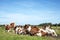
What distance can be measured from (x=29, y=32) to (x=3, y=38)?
7350 mm

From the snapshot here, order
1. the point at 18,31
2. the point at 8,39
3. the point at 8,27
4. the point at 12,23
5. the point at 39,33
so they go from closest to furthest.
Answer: the point at 8,39 < the point at 39,33 < the point at 18,31 < the point at 8,27 < the point at 12,23

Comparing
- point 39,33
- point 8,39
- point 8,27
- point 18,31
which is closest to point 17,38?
point 8,39

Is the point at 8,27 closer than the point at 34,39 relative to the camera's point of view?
No

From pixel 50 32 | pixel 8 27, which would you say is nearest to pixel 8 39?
pixel 50 32

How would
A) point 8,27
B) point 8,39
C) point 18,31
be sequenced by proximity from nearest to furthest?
1. point 8,39
2. point 18,31
3. point 8,27

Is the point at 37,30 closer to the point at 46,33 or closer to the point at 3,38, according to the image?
the point at 46,33

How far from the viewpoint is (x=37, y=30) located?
2067 cm

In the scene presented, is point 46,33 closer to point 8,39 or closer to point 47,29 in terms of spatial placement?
point 47,29

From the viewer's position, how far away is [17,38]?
13.8m

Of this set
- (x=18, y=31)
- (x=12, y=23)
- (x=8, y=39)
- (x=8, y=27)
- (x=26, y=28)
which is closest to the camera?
(x=8, y=39)

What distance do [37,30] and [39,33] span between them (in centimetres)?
46

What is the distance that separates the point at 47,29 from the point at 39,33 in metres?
2.72

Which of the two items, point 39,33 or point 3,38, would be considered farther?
point 39,33

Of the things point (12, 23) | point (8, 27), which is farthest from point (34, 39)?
point (12, 23)
